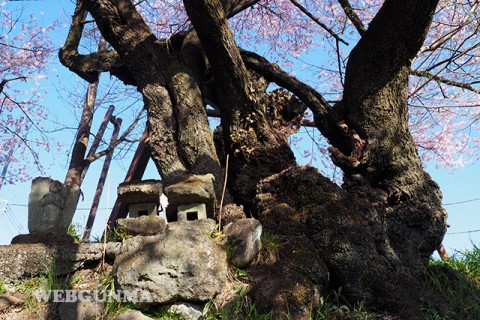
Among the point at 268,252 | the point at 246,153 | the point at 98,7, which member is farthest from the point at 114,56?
the point at 268,252

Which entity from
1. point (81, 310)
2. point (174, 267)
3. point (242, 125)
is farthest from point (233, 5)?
point (81, 310)

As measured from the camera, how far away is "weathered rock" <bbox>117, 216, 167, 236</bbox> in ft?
13.6

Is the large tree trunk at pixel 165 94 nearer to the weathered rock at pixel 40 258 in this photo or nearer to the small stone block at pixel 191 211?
the small stone block at pixel 191 211

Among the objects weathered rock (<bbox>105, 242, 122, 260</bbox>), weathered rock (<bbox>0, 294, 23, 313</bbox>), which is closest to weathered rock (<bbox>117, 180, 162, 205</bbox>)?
weathered rock (<bbox>105, 242, 122, 260</bbox>)

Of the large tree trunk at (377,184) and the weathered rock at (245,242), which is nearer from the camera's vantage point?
Result: the weathered rock at (245,242)

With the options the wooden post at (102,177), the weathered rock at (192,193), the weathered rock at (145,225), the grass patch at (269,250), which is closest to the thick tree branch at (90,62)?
the weathered rock at (192,193)

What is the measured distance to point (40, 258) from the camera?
4180 millimetres

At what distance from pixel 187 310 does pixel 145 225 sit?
0.86 metres

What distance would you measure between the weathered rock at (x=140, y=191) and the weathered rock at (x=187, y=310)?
39.7 inches

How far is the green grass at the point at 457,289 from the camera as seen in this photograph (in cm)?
419

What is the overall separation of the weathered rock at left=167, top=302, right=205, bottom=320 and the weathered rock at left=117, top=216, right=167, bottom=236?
696 millimetres

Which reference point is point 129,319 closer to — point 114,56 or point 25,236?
point 25,236

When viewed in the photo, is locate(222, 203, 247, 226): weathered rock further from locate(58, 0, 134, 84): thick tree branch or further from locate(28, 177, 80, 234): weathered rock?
locate(58, 0, 134, 84): thick tree branch

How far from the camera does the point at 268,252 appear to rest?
4.18 m
